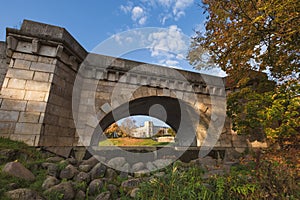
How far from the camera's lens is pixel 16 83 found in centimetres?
479

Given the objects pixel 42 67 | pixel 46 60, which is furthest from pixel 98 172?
pixel 46 60

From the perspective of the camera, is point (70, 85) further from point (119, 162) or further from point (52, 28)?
point (119, 162)

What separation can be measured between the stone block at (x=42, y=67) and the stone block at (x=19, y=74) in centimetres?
20

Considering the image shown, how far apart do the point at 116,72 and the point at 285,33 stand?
18.6 ft

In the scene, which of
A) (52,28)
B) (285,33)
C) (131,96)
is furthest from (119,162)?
(285,33)

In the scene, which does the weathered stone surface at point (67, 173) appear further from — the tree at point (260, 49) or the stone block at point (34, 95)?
the tree at point (260, 49)

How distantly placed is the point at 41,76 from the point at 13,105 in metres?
1.11

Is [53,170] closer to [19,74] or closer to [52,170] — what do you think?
[52,170]

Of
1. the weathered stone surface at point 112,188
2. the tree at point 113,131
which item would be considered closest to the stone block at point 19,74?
the weathered stone surface at point 112,188

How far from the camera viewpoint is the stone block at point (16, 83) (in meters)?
4.75

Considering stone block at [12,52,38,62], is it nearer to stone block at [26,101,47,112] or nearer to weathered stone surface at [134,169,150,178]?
stone block at [26,101,47,112]

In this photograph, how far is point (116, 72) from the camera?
6.92 meters

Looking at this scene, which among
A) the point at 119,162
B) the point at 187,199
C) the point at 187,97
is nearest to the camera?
the point at 187,199

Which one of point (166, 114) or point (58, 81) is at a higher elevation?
point (58, 81)
